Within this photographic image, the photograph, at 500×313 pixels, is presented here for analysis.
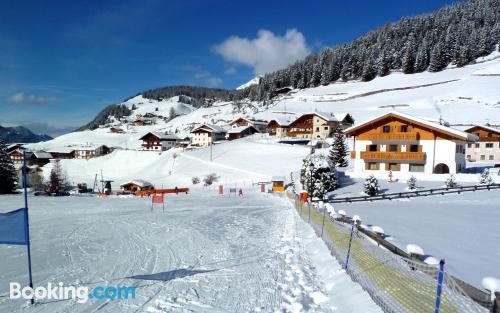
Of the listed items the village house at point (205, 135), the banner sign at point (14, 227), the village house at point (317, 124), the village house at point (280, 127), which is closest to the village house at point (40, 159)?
the village house at point (205, 135)

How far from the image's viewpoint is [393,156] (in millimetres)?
39469

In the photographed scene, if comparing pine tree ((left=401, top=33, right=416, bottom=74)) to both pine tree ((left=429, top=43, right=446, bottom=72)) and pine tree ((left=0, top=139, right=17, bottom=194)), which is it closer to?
pine tree ((left=429, top=43, right=446, bottom=72))

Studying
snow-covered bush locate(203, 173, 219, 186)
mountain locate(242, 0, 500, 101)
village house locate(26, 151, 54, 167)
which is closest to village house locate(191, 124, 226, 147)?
snow-covered bush locate(203, 173, 219, 186)

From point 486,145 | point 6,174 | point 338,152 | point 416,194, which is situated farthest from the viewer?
point 486,145

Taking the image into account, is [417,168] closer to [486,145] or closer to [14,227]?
[486,145]

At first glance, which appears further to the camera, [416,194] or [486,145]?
[486,145]

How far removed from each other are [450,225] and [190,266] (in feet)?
48.0

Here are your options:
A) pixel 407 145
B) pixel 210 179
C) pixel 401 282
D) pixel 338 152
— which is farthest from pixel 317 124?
pixel 401 282

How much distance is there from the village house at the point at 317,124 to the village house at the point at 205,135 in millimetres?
22568

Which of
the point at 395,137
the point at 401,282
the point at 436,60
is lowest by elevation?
the point at 401,282

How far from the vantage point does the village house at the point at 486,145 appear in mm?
50938

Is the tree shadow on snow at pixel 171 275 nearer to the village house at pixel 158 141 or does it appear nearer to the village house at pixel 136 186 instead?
the village house at pixel 136 186

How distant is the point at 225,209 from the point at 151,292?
18009mm

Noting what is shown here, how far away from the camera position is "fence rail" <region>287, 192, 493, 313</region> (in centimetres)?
617
